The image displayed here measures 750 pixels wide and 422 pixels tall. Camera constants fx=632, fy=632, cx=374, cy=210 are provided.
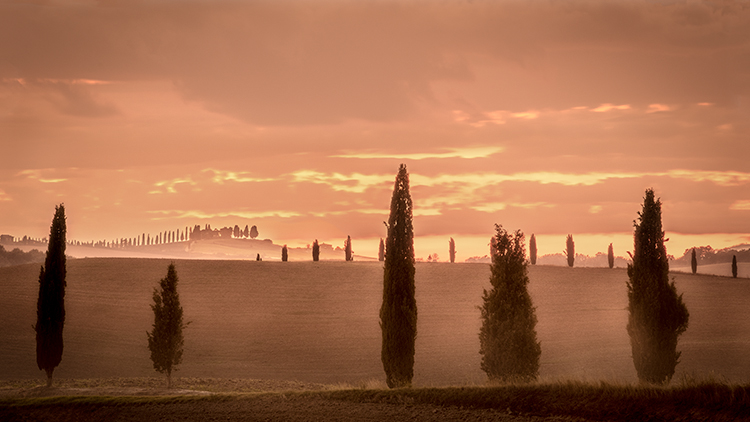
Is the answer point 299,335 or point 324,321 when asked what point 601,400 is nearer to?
point 299,335

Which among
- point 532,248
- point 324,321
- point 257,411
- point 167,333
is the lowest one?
point 324,321

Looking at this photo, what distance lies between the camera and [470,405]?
14.4 metres

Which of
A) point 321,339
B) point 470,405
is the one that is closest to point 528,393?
point 470,405

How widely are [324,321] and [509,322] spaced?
73.0 feet

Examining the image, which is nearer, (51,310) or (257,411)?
(257,411)

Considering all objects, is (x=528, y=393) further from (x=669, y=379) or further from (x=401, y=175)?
(x=401, y=175)

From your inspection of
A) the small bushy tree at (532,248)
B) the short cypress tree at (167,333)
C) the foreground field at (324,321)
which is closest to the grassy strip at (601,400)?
the foreground field at (324,321)

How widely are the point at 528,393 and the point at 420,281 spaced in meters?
37.4

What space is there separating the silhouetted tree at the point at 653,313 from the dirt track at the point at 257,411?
1126 cm

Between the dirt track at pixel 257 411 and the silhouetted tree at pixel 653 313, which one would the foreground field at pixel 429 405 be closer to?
the dirt track at pixel 257 411

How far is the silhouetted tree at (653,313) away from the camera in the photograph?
73.5 feet

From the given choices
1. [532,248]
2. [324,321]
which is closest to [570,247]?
[532,248]

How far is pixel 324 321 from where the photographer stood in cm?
4125

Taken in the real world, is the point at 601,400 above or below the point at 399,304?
below
